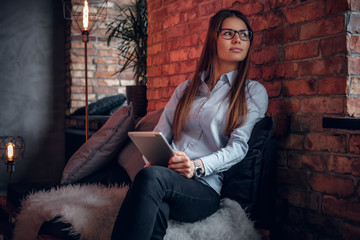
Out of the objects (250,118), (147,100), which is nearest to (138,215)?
(250,118)

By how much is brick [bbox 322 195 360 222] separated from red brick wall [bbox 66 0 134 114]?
3351 millimetres

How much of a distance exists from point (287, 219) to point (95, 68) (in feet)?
10.9

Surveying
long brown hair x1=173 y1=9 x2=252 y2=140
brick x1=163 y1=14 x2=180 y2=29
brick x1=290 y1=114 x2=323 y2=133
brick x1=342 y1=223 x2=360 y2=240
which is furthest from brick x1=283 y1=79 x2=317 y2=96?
brick x1=163 y1=14 x2=180 y2=29

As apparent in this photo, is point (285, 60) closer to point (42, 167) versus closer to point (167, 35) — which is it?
point (167, 35)

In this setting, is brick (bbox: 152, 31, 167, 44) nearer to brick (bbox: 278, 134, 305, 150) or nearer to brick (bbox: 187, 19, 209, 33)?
brick (bbox: 187, 19, 209, 33)

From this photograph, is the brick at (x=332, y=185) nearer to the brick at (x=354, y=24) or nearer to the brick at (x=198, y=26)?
the brick at (x=354, y=24)

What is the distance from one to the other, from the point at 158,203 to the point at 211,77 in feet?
→ 2.74

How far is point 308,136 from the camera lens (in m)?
1.82

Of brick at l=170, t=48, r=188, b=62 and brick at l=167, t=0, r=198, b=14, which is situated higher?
brick at l=167, t=0, r=198, b=14

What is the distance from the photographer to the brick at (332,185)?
5.41 feet

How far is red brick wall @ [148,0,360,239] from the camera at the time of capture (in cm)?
164

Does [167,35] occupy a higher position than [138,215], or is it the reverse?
[167,35]

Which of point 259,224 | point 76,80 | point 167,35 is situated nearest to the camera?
point 259,224

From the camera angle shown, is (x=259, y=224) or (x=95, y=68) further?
(x=95, y=68)
